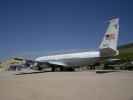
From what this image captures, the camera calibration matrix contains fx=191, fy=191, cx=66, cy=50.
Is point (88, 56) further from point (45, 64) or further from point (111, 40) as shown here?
point (45, 64)

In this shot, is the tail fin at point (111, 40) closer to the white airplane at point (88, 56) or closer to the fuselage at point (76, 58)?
the white airplane at point (88, 56)

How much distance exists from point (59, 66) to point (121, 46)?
12533 millimetres

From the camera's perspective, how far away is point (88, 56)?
32.2 m

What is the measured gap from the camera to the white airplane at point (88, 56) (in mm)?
26750

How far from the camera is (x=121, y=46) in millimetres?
36781

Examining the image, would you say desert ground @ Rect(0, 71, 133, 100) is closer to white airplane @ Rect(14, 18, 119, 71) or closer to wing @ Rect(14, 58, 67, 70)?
white airplane @ Rect(14, 18, 119, 71)

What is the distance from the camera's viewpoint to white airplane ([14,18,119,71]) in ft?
87.8

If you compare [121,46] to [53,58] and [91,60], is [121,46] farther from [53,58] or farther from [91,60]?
[53,58]

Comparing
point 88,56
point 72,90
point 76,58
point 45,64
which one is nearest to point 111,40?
point 88,56

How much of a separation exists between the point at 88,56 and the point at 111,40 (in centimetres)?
626

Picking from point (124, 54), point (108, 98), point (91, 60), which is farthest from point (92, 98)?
point (124, 54)

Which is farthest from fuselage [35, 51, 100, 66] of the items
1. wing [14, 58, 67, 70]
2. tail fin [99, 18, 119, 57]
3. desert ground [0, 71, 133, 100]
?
desert ground [0, 71, 133, 100]

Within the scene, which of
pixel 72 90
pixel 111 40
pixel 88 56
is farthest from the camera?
pixel 88 56

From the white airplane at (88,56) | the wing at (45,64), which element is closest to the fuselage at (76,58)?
the white airplane at (88,56)
